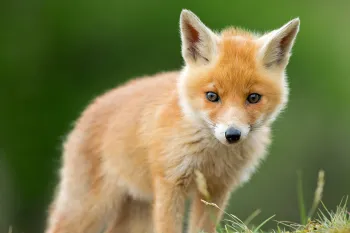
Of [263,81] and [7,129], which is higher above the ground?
[263,81]

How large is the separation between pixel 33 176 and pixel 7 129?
1.50 metres

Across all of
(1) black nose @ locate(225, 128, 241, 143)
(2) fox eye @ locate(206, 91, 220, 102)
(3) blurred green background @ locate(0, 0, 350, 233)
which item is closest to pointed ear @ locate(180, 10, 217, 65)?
(2) fox eye @ locate(206, 91, 220, 102)

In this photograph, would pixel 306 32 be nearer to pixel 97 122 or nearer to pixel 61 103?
pixel 61 103

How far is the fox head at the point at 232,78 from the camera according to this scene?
8438mm

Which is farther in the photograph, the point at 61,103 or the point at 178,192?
the point at 61,103

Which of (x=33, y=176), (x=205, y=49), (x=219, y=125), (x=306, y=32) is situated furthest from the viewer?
(x=306, y=32)

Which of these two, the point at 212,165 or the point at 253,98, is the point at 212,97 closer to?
the point at 253,98

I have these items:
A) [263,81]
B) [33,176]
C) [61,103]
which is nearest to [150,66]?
[61,103]

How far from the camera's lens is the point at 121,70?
26297 millimetres

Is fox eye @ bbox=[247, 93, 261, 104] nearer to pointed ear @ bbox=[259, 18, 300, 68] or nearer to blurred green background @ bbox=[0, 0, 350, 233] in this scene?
pointed ear @ bbox=[259, 18, 300, 68]

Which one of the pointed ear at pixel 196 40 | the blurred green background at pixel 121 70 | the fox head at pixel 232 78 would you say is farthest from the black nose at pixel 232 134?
the blurred green background at pixel 121 70

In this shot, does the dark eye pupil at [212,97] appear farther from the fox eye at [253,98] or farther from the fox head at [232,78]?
the fox eye at [253,98]

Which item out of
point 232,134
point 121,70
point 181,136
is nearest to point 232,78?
point 232,134

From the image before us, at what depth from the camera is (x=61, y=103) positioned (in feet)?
87.3
